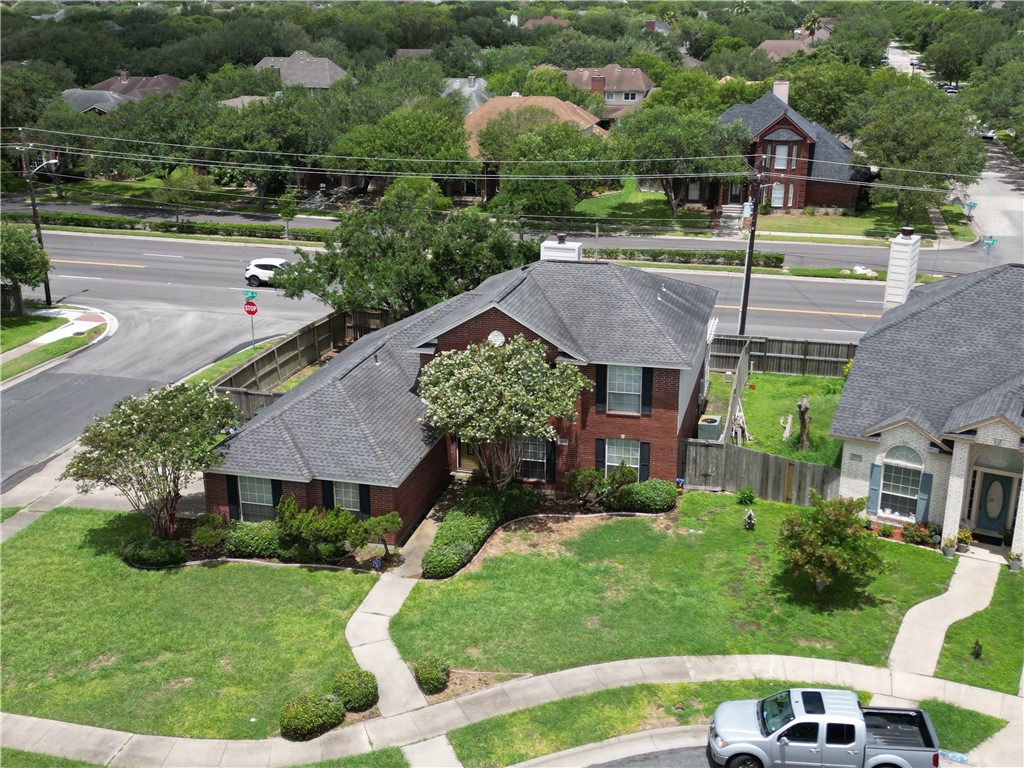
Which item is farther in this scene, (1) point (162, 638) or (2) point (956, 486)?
(2) point (956, 486)

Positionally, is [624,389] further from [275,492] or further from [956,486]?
[275,492]

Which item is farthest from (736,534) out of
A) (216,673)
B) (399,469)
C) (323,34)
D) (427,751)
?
(323,34)

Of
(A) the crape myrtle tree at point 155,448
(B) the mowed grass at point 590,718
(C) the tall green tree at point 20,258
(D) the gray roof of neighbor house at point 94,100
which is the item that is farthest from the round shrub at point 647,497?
(D) the gray roof of neighbor house at point 94,100

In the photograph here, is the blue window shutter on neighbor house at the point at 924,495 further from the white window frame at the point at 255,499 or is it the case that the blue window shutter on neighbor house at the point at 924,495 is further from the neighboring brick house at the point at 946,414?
the white window frame at the point at 255,499

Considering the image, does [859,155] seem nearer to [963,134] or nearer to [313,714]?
[963,134]

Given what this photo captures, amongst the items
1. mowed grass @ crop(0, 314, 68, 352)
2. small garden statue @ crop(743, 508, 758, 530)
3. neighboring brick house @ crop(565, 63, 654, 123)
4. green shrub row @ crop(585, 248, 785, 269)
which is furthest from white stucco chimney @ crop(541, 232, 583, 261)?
neighboring brick house @ crop(565, 63, 654, 123)

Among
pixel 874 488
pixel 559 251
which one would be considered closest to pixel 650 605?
pixel 874 488
